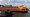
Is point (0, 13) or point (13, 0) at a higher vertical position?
point (13, 0)

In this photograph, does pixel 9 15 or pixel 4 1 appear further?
pixel 4 1

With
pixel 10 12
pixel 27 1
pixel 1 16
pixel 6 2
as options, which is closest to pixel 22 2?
pixel 27 1

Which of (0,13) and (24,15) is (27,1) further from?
(0,13)

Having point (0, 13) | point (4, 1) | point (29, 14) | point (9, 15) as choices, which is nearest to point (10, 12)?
point (9, 15)

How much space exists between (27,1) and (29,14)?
366 mm

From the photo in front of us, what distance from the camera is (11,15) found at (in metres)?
0.82

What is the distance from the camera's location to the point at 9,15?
822 millimetres

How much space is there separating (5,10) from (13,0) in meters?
0.41

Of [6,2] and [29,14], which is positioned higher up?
[6,2]

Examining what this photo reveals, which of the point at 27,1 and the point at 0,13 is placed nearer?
the point at 0,13

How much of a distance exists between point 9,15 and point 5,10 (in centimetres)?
9

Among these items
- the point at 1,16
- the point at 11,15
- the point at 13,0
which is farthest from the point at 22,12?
the point at 13,0

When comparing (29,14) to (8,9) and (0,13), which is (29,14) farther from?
(0,13)

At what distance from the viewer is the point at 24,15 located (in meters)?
0.82
